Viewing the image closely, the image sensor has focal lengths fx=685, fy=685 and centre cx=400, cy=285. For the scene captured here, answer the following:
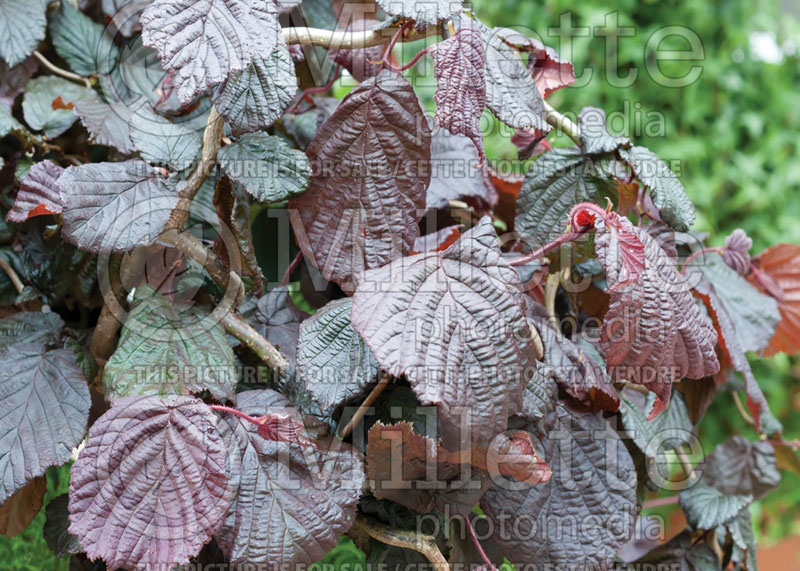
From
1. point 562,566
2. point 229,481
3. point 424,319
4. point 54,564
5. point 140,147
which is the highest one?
point 140,147

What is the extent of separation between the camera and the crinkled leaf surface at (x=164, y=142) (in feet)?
2.19

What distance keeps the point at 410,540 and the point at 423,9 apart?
499mm

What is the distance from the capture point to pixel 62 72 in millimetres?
866

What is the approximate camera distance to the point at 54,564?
0.92m

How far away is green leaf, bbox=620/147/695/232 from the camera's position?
71 centimetres

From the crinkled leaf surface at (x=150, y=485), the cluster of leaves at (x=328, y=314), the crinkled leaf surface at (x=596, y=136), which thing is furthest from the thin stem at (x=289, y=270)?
the crinkled leaf surface at (x=596, y=136)

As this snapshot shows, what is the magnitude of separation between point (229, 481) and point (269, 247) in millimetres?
314

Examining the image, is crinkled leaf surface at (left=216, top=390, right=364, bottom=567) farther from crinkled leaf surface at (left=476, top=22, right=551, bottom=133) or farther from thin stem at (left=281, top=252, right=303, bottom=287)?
crinkled leaf surface at (left=476, top=22, right=551, bottom=133)

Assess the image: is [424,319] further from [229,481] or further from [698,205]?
[698,205]

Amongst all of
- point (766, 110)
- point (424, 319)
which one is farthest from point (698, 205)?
point (424, 319)

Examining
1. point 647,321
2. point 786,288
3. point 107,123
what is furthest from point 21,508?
point 786,288

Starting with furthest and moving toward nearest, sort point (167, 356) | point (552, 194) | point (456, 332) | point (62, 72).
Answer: point (62, 72) < point (552, 194) < point (167, 356) < point (456, 332)

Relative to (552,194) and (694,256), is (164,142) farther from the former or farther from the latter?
(694,256)

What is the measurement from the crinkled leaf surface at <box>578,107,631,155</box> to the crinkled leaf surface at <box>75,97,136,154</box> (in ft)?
1.65
